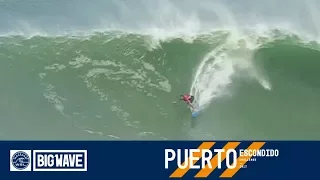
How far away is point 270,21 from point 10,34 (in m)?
5.49

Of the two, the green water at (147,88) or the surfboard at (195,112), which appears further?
the surfboard at (195,112)

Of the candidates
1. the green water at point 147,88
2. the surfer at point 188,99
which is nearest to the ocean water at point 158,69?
the green water at point 147,88

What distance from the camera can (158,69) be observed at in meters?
11.3

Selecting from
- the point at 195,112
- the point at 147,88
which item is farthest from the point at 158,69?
the point at 195,112

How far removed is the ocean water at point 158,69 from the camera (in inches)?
416

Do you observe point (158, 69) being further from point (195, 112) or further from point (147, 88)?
point (195, 112)

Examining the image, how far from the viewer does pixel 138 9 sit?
12062 mm

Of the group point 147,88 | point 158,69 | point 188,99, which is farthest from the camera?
point 158,69

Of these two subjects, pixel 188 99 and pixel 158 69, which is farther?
pixel 158 69

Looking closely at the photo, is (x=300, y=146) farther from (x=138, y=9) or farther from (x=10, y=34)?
(x=10, y=34)

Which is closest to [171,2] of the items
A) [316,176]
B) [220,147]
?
[220,147]

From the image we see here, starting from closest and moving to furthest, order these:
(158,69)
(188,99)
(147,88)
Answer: (188,99), (147,88), (158,69)

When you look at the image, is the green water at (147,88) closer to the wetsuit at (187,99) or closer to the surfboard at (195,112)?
the surfboard at (195,112)

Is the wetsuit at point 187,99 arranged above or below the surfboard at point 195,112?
above
